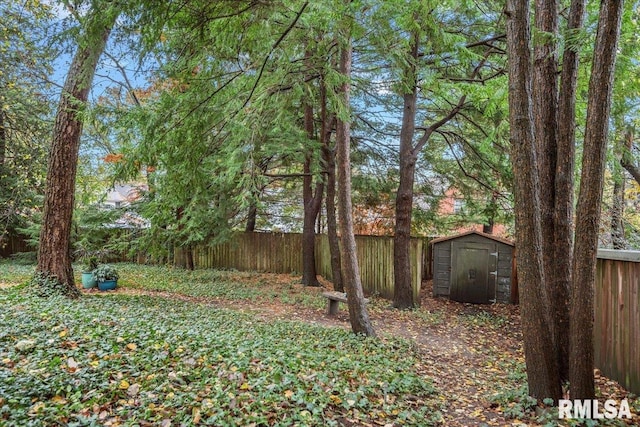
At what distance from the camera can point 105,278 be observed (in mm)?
8672

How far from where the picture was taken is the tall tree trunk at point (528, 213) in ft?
11.0

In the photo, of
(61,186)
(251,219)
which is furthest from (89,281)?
(251,219)

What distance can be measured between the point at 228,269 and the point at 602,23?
12.7 meters

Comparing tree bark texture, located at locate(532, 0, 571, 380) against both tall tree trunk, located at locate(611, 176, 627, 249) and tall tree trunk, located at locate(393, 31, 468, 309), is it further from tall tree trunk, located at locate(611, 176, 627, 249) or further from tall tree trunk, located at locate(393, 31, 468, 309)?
tall tree trunk, located at locate(611, 176, 627, 249)

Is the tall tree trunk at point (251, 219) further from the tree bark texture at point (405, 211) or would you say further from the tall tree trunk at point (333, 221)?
the tree bark texture at point (405, 211)

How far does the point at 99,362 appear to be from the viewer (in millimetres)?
3180

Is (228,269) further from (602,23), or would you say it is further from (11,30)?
(602,23)

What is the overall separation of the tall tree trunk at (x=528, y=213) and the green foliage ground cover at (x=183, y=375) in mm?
1047

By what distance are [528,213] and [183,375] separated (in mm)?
3243

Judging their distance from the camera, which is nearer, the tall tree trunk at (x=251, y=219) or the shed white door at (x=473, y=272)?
the shed white door at (x=473, y=272)

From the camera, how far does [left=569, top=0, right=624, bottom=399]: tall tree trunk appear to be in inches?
112

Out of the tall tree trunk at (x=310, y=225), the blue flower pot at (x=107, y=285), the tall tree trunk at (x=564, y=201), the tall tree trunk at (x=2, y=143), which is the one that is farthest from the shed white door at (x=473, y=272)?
the tall tree trunk at (x=2, y=143)

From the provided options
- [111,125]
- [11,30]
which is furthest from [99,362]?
[11,30]

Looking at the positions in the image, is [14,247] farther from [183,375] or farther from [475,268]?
[475,268]
